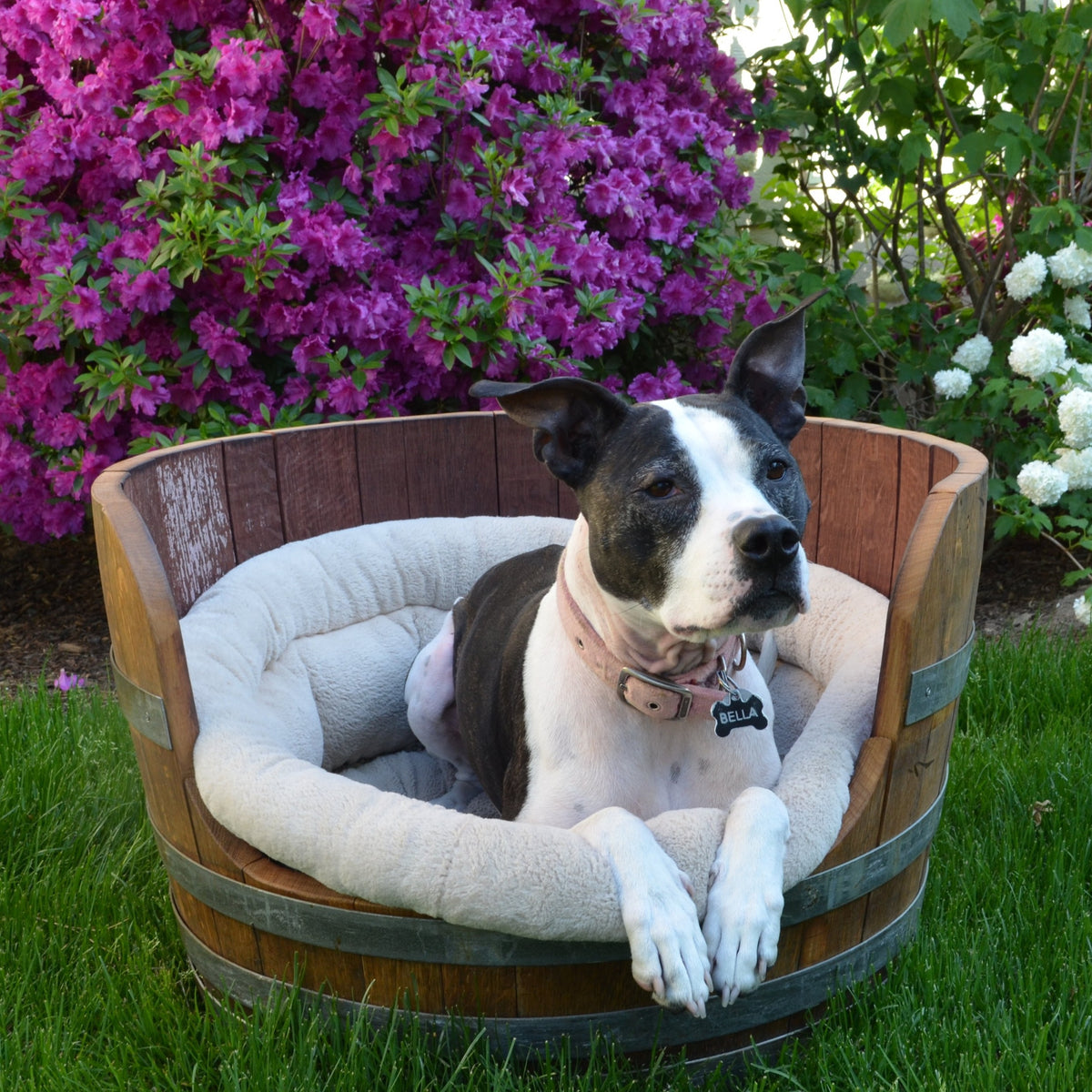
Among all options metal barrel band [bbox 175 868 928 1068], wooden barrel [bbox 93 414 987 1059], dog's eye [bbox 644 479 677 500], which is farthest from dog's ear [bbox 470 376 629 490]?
metal barrel band [bbox 175 868 928 1068]

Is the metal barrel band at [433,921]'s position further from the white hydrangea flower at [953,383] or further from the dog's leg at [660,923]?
the white hydrangea flower at [953,383]

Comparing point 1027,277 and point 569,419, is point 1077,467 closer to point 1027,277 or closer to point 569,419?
point 1027,277

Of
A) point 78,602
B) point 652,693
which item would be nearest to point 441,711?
point 652,693

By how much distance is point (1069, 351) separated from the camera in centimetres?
448

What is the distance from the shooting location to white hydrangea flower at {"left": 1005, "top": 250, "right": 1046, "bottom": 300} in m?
4.32

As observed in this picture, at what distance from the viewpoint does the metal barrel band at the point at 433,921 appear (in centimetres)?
205

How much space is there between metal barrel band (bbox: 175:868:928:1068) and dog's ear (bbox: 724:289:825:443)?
3.65ft

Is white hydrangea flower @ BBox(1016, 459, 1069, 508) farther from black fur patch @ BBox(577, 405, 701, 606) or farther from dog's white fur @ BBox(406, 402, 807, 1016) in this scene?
black fur patch @ BBox(577, 405, 701, 606)

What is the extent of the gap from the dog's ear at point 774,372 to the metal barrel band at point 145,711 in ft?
4.48

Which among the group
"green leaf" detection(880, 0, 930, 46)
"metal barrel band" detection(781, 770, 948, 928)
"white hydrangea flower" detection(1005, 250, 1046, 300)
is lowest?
"metal barrel band" detection(781, 770, 948, 928)

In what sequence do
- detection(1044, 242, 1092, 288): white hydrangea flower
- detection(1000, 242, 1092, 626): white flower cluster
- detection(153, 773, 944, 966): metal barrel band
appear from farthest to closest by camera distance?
detection(1044, 242, 1092, 288): white hydrangea flower, detection(1000, 242, 1092, 626): white flower cluster, detection(153, 773, 944, 966): metal barrel band

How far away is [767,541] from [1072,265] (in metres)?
2.85

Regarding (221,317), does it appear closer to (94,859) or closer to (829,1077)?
(94,859)

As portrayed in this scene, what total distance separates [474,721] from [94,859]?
1.01m
